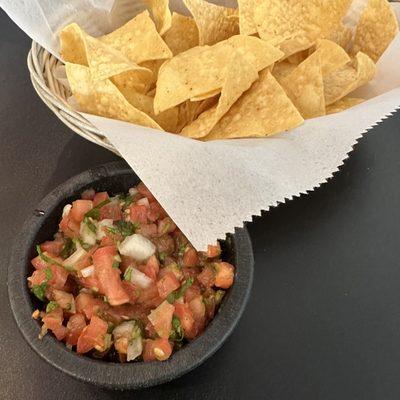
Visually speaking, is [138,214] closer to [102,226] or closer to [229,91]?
[102,226]

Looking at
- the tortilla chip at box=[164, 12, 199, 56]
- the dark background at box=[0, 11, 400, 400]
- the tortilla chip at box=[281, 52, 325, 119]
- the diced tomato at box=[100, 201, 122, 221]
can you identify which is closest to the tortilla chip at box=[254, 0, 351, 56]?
the tortilla chip at box=[281, 52, 325, 119]

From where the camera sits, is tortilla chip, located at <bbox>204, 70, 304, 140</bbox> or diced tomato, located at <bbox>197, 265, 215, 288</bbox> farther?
tortilla chip, located at <bbox>204, 70, 304, 140</bbox>

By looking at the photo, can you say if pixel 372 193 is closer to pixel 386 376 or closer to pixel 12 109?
pixel 386 376

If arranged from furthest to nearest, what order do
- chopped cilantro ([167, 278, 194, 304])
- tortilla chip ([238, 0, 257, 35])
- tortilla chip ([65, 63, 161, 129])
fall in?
tortilla chip ([238, 0, 257, 35]) < tortilla chip ([65, 63, 161, 129]) < chopped cilantro ([167, 278, 194, 304])

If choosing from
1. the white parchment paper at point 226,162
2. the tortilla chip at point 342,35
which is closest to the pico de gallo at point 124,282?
the white parchment paper at point 226,162

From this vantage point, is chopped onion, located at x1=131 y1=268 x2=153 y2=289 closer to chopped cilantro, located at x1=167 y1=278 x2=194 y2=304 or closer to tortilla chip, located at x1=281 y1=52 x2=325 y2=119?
chopped cilantro, located at x1=167 y1=278 x2=194 y2=304

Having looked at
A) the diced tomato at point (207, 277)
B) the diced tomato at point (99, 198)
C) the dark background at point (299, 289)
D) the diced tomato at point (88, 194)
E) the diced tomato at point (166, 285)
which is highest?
the diced tomato at point (88, 194)

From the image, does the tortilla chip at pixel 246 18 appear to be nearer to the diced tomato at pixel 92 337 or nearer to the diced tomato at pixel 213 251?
the diced tomato at pixel 213 251
